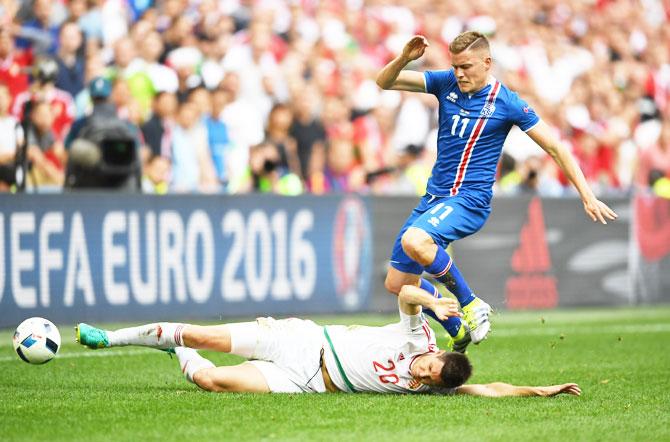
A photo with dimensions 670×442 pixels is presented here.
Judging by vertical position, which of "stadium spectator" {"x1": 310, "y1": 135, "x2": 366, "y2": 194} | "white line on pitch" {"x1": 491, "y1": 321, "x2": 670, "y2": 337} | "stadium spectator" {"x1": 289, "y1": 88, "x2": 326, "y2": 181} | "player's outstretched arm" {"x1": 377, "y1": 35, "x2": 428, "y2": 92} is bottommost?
"white line on pitch" {"x1": 491, "y1": 321, "x2": 670, "y2": 337}

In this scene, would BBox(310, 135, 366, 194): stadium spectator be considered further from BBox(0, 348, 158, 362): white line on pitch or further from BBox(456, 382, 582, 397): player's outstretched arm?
BBox(456, 382, 582, 397): player's outstretched arm

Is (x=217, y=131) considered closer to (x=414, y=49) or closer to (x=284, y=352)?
(x=414, y=49)

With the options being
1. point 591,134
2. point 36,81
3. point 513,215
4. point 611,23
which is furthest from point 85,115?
point 611,23

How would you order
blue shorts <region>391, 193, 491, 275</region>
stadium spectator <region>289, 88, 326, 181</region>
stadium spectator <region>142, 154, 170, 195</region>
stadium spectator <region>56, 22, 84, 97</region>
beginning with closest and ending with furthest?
1. blue shorts <region>391, 193, 491, 275</region>
2. stadium spectator <region>142, 154, 170, 195</region>
3. stadium spectator <region>56, 22, 84, 97</region>
4. stadium spectator <region>289, 88, 326, 181</region>

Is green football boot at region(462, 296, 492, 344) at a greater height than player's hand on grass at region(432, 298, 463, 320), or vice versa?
player's hand on grass at region(432, 298, 463, 320)

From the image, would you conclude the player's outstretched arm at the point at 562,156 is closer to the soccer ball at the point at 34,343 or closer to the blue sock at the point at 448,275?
the blue sock at the point at 448,275

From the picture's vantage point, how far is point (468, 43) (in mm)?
9297

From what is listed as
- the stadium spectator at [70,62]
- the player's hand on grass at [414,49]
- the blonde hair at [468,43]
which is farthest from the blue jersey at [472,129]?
the stadium spectator at [70,62]

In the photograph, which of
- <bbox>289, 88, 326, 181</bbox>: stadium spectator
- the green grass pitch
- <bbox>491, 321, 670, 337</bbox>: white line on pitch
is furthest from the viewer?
<bbox>289, 88, 326, 181</bbox>: stadium spectator

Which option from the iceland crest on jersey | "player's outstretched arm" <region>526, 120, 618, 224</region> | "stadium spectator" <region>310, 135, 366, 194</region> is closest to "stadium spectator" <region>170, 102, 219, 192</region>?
"stadium spectator" <region>310, 135, 366, 194</region>

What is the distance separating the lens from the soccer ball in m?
8.88

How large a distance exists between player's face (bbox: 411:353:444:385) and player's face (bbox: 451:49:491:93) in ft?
7.62

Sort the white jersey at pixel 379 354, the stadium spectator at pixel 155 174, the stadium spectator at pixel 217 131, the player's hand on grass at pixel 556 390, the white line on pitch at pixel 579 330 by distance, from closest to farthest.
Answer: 1. the white jersey at pixel 379 354
2. the player's hand on grass at pixel 556 390
3. the white line on pitch at pixel 579 330
4. the stadium spectator at pixel 155 174
5. the stadium spectator at pixel 217 131

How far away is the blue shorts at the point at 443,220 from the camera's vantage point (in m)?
9.34
